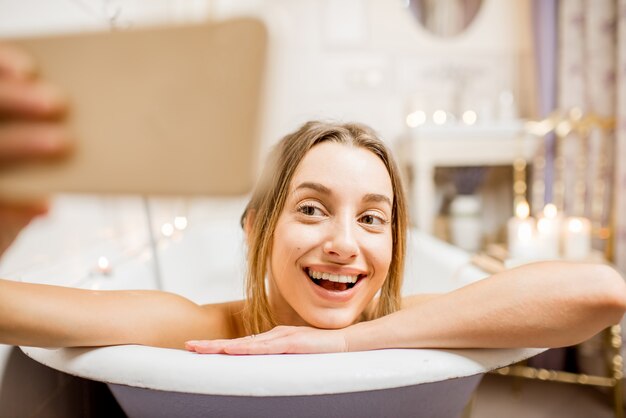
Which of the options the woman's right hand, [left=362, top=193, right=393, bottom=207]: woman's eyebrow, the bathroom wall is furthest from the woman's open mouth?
the bathroom wall

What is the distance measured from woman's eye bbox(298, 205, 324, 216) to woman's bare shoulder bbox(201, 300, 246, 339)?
0.70 feet

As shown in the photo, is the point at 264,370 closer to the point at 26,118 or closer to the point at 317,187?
the point at 317,187

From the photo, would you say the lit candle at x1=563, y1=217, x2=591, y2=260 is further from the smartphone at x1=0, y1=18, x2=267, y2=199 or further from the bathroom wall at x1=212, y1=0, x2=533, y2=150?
the smartphone at x1=0, y1=18, x2=267, y2=199

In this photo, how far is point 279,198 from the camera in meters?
0.72

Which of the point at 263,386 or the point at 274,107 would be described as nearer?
the point at 274,107

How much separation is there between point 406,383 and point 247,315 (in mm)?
331

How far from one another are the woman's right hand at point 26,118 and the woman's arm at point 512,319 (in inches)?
16.3

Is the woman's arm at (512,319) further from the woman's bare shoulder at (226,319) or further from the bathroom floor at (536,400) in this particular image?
the bathroom floor at (536,400)

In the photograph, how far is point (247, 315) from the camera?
780 mm

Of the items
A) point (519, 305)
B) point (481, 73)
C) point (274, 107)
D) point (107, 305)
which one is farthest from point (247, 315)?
point (481, 73)

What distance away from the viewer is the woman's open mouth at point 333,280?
67 centimetres

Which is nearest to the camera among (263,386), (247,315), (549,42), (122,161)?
(122,161)

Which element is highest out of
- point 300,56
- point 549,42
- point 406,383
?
point 300,56

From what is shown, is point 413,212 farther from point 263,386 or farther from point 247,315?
point 263,386
